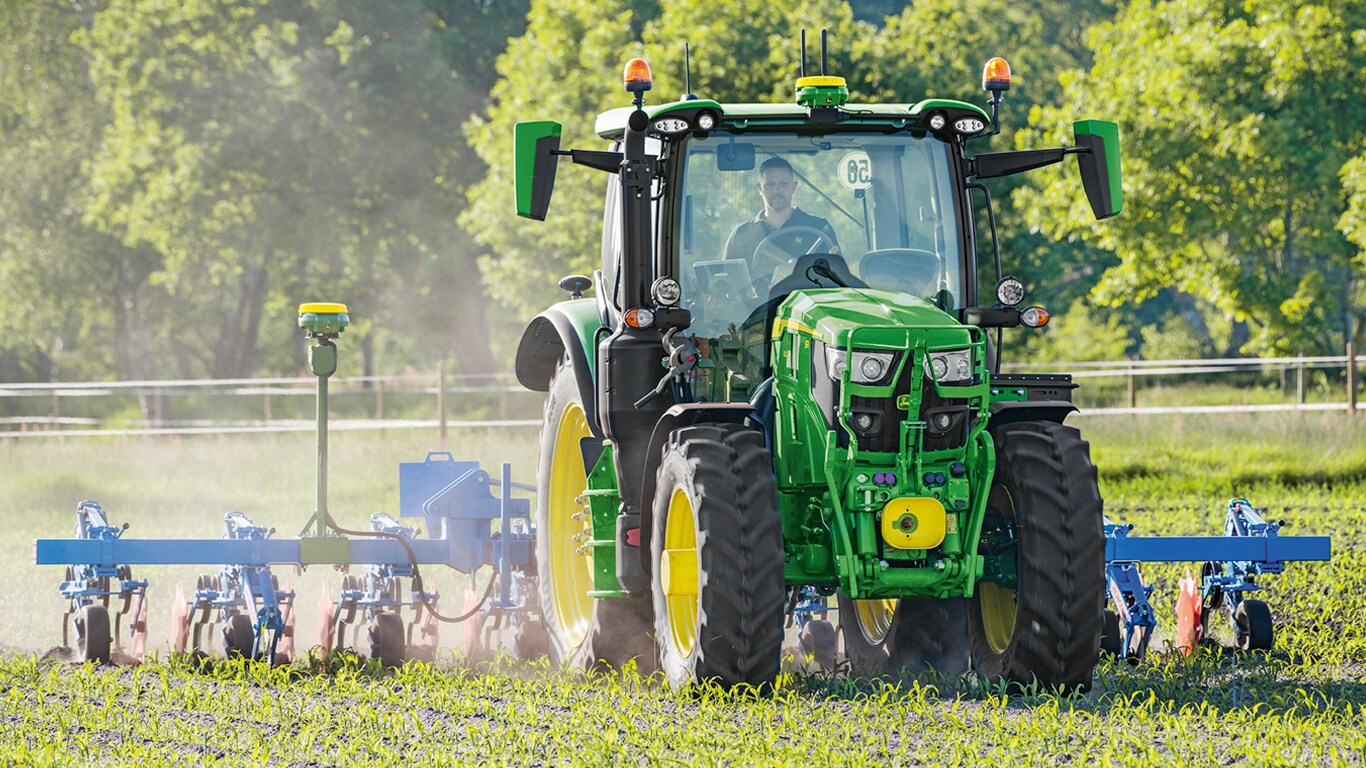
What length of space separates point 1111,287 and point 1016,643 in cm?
2015

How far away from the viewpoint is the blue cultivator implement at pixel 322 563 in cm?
858

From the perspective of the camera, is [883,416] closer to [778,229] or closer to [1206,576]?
[778,229]

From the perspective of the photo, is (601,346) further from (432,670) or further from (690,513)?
(432,670)

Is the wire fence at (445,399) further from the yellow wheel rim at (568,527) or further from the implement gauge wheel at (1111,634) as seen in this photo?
the implement gauge wheel at (1111,634)

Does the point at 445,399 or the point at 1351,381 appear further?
the point at 445,399

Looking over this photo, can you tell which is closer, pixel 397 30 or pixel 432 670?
pixel 432 670

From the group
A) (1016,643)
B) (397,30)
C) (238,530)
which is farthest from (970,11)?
(1016,643)

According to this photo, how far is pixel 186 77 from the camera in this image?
3356 centimetres

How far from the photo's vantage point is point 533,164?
279 inches

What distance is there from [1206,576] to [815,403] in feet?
10.2

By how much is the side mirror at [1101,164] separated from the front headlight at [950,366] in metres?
1.18

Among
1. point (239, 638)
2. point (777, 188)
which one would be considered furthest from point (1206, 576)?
point (239, 638)

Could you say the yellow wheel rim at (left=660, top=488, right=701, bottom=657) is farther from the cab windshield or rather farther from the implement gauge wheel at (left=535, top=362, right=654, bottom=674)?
the implement gauge wheel at (left=535, top=362, right=654, bottom=674)

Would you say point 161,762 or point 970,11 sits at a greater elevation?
point 970,11
